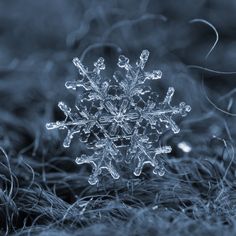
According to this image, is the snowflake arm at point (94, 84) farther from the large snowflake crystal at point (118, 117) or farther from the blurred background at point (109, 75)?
the blurred background at point (109, 75)

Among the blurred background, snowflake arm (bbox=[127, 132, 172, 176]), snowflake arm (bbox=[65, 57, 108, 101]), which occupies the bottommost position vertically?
the blurred background

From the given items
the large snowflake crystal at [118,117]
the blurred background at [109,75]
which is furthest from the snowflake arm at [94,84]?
the blurred background at [109,75]

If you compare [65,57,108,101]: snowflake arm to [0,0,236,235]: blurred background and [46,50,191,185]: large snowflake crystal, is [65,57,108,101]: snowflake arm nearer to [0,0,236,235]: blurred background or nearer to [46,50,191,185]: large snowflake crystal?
[46,50,191,185]: large snowflake crystal

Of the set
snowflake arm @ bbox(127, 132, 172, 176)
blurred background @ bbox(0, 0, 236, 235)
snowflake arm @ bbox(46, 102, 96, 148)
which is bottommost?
blurred background @ bbox(0, 0, 236, 235)

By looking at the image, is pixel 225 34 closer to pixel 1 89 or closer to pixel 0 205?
pixel 1 89

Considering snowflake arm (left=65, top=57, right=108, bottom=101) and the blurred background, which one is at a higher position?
snowflake arm (left=65, top=57, right=108, bottom=101)

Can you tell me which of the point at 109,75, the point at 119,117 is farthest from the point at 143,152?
the point at 109,75

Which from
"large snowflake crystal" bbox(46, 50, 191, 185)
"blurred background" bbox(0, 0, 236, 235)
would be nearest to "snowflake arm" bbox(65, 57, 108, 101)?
"large snowflake crystal" bbox(46, 50, 191, 185)

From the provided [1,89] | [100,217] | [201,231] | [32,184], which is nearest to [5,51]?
[1,89]
